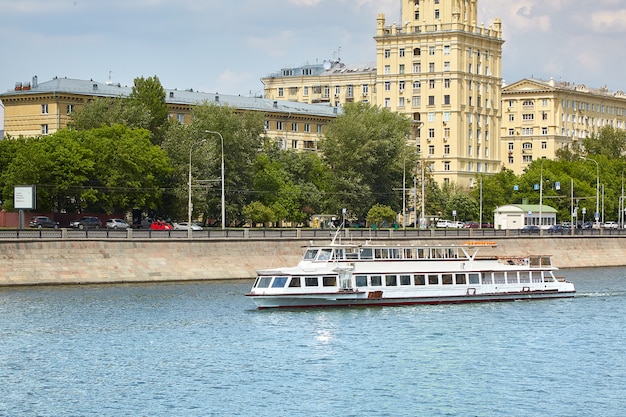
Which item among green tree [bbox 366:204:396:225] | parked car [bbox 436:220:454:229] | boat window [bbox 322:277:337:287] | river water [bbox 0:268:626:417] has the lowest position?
river water [bbox 0:268:626:417]

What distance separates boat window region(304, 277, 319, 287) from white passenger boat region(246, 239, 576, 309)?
0.06 metres

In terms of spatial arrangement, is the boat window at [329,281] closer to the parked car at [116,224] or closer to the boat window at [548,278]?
the boat window at [548,278]

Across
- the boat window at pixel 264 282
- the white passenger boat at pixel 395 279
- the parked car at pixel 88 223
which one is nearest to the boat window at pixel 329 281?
the white passenger boat at pixel 395 279

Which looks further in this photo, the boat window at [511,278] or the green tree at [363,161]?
the green tree at [363,161]

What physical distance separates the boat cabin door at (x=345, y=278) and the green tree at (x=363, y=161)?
60.7 m

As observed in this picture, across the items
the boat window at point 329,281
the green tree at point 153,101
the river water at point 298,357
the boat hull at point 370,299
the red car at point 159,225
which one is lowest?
the river water at point 298,357

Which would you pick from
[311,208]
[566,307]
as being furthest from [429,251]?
[311,208]

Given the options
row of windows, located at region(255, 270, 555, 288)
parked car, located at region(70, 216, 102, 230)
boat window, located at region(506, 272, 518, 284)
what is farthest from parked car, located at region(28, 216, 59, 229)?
boat window, located at region(506, 272, 518, 284)

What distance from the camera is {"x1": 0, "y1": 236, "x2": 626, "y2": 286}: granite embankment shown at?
78562 mm

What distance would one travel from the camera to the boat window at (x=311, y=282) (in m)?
70.7

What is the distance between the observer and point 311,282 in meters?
70.9

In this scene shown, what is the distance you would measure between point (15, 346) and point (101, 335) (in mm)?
4922

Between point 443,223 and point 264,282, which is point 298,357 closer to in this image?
point 264,282

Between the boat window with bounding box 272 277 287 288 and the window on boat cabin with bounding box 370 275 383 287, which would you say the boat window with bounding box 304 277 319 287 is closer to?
the boat window with bounding box 272 277 287 288
